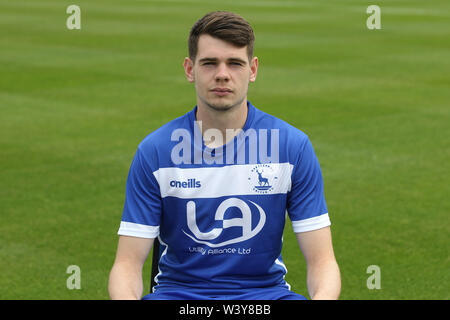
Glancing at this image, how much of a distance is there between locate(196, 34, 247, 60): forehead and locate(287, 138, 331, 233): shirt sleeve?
0.54 m

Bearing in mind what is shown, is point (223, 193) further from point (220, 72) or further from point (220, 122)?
point (220, 72)

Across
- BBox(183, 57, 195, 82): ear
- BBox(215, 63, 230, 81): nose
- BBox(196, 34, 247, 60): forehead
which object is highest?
BBox(196, 34, 247, 60): forehead

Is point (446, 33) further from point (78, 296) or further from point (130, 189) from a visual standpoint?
point (130, 189)

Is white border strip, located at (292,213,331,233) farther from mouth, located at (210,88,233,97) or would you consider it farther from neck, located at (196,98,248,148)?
mouth, located at (210,88,233,97)

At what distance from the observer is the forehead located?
3.69 metres

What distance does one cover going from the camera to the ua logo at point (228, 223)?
3691 millimetres

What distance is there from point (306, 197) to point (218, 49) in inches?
32.1

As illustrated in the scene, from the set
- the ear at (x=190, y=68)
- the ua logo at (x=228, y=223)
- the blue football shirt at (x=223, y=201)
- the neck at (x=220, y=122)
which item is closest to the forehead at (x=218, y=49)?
the ear at (x=190, y=68)

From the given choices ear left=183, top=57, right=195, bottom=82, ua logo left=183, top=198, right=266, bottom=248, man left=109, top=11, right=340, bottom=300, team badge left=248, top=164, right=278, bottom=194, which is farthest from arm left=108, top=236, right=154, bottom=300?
ear left=183, top=57, right=195, bottom=82

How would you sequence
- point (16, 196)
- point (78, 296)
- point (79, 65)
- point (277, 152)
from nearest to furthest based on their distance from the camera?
1. point (277, 152)
2. point (78, 296)
3. point (16, 196)
4. point (79, 65)

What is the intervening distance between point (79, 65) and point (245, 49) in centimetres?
1499

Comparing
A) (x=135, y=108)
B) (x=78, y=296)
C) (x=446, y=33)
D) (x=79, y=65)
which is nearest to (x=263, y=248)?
(x=78, y=296)

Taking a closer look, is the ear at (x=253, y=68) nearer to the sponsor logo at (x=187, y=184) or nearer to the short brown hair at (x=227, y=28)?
the short brown hair at (x=227, y=28)
